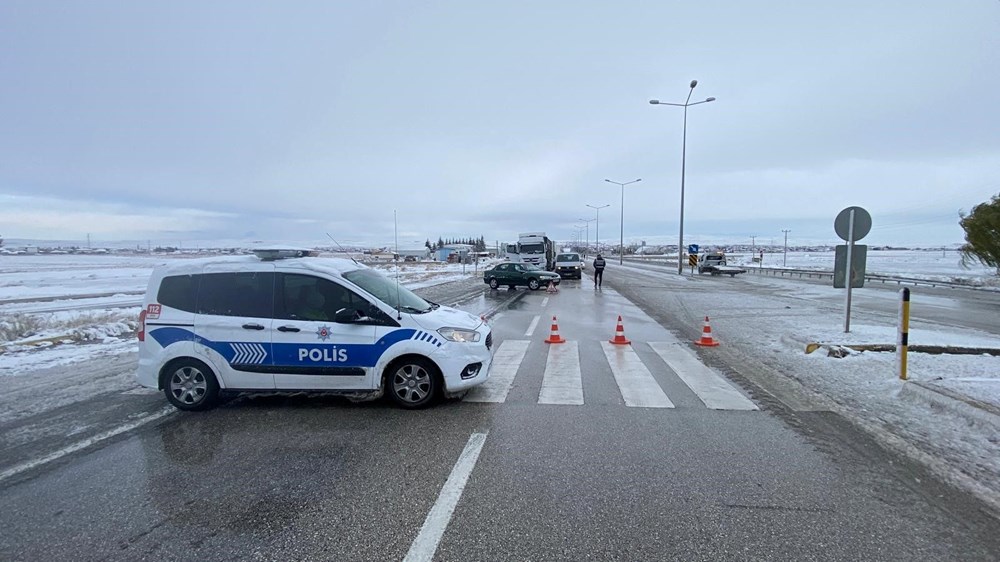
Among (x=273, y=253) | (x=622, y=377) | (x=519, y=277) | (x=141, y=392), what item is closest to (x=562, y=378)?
(x=622, y=377)

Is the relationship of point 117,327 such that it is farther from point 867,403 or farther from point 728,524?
point 867,403

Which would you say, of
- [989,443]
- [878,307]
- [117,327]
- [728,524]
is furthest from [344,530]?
[878,307]

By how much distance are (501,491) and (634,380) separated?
12.2ft

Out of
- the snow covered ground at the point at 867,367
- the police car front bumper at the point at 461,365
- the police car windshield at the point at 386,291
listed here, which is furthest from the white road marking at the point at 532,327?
the police car front bumper at the point at 461,365

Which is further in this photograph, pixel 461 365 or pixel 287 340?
pixel 461 365

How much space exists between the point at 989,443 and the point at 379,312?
6390 millimetres

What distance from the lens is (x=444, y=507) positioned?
3375 millimetres

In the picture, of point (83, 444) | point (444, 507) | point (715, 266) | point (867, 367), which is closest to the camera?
point (444, 507)

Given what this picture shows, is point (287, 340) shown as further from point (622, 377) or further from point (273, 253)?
point (622, 377)

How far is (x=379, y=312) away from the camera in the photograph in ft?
18.2

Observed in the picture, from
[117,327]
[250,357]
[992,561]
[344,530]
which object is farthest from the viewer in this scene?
[117,327]

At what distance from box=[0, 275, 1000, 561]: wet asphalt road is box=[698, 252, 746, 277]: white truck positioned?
121ft

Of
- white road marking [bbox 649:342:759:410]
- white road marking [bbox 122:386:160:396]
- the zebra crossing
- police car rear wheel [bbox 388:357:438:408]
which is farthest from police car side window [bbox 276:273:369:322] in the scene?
white road marking [bbox 649:342:759:410]

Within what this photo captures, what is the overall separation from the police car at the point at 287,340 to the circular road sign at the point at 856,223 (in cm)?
882
